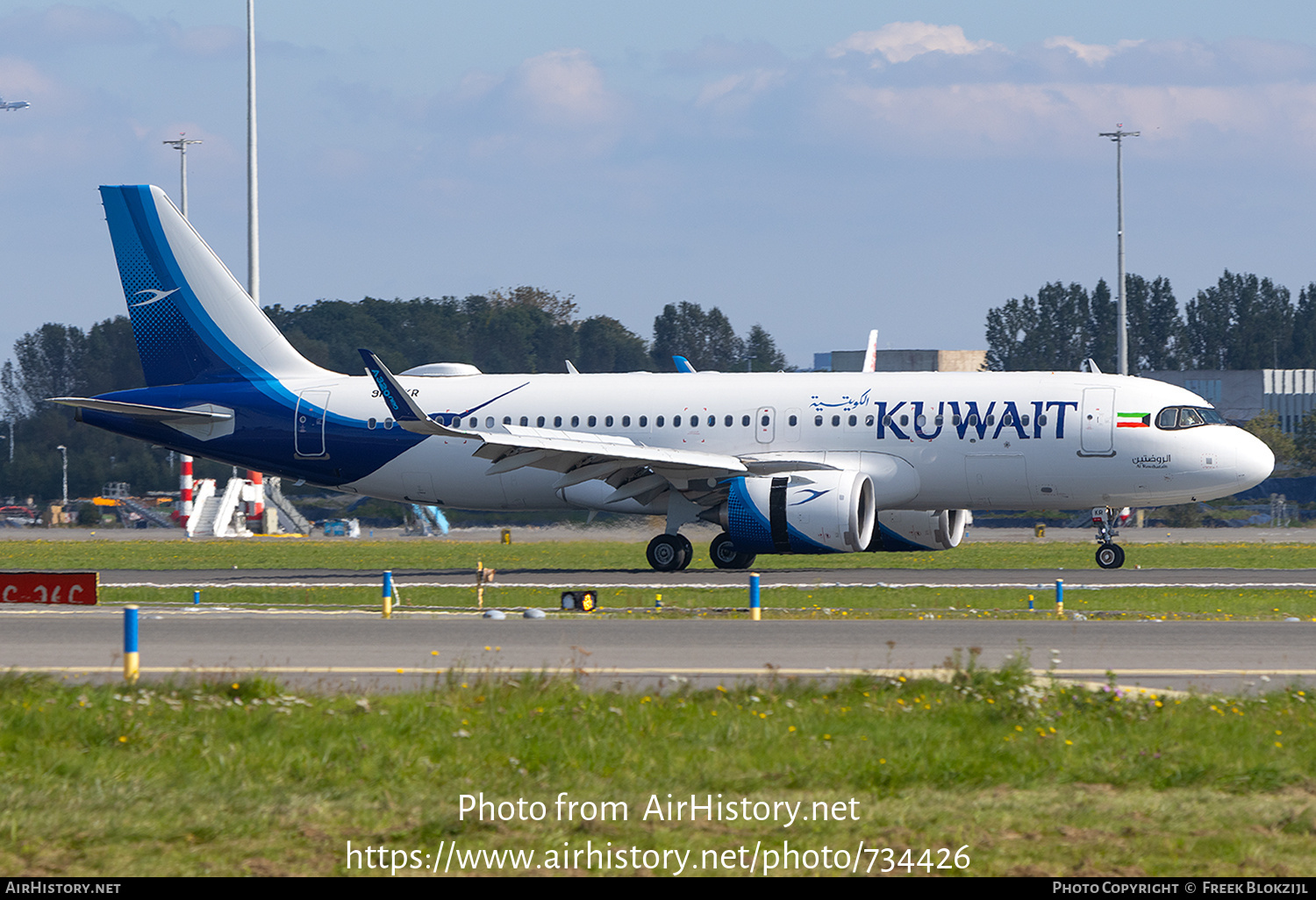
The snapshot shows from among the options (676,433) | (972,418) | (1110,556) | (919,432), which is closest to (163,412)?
(676,433)

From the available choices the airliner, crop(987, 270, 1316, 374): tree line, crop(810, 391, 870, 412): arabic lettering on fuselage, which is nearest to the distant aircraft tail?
the airliner

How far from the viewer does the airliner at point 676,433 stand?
3334cm

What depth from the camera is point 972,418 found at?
111ft

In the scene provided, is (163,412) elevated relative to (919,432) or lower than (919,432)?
elevated

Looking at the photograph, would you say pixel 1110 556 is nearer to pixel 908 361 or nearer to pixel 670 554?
pixel 670 554

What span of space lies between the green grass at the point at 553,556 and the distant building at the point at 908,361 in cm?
4505

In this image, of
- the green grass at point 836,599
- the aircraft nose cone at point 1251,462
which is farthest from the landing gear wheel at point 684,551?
the aircraft nose cone at point 1251,462

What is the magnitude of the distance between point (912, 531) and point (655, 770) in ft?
87.1

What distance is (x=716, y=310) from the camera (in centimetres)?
13050

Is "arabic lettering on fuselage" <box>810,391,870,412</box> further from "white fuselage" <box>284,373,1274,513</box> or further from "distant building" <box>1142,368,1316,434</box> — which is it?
"distant building" <box>1142,368,1316,434</box>

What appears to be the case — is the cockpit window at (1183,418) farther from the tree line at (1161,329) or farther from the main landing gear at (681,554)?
the tree line at (1161,329)
